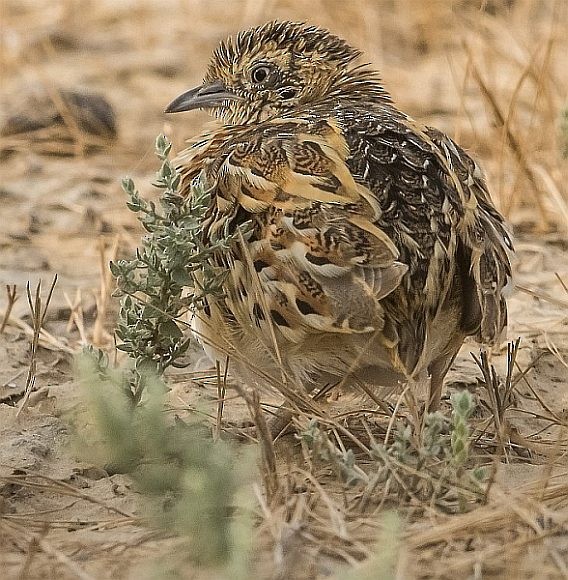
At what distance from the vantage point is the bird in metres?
3.31

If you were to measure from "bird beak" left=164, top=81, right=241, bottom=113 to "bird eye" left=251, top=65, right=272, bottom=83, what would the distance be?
0.35ft

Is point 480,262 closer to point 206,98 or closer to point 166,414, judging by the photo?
point 166,414

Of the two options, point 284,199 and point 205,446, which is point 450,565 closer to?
point 205,446

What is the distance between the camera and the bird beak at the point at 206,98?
4.39 m

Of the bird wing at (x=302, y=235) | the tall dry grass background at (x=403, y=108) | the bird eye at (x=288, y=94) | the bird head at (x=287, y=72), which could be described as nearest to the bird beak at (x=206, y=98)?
the bird head at (x=287, y=72)

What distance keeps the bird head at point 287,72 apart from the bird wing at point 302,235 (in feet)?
1.81

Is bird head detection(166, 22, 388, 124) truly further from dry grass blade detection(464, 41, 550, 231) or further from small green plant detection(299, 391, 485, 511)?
small green plant detection(299, 391, 485, 511)

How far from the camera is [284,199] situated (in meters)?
3.45

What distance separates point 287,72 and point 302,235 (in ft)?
3.60

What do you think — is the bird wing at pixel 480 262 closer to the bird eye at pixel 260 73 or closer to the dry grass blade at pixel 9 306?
the bird eye at pixel 260 73

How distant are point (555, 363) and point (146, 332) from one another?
5.59 feet

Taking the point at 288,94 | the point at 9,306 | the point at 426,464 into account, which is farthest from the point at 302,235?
the point at 9,306

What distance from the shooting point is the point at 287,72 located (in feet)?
13.9

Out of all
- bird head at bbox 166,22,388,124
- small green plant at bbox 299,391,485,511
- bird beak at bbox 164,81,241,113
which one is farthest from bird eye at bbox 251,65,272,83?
small green plant at bbox 299,391,485,511
